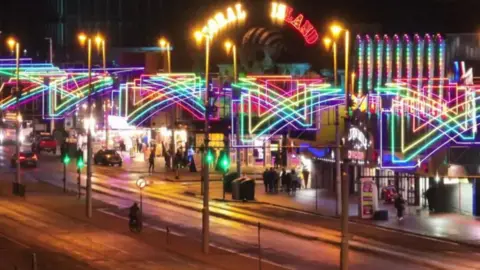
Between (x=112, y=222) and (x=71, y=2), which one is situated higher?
(x=71, y=2)

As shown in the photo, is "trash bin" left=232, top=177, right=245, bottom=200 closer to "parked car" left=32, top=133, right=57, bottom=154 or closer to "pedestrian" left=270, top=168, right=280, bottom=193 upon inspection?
"pedestrian" left=270, top=168, right=280, bottom=193

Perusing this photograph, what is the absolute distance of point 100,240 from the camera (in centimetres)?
3684

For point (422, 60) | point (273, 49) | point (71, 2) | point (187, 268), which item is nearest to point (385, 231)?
point (187, 268)

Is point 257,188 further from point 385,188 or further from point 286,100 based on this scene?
point 385,188

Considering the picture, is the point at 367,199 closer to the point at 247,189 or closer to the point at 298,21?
the point at 247,189

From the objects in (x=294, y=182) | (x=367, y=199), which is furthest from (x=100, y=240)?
(x=294, y=182)

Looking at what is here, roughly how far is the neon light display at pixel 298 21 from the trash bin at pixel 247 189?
58.1 feet

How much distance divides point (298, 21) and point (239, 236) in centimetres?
3255

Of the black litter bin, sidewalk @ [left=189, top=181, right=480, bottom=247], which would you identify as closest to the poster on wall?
sidewalk @ [left=189, top=181, right=480, bottom=247]

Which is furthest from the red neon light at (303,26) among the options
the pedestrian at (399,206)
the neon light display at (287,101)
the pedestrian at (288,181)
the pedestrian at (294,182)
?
the pedestrian at (399,206)

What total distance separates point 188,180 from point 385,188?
1947 centimetres

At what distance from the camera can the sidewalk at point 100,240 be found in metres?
31.2

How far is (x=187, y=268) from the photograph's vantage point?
98.1ft

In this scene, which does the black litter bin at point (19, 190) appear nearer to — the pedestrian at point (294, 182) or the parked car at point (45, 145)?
the pedestrian at point (294, 182)
